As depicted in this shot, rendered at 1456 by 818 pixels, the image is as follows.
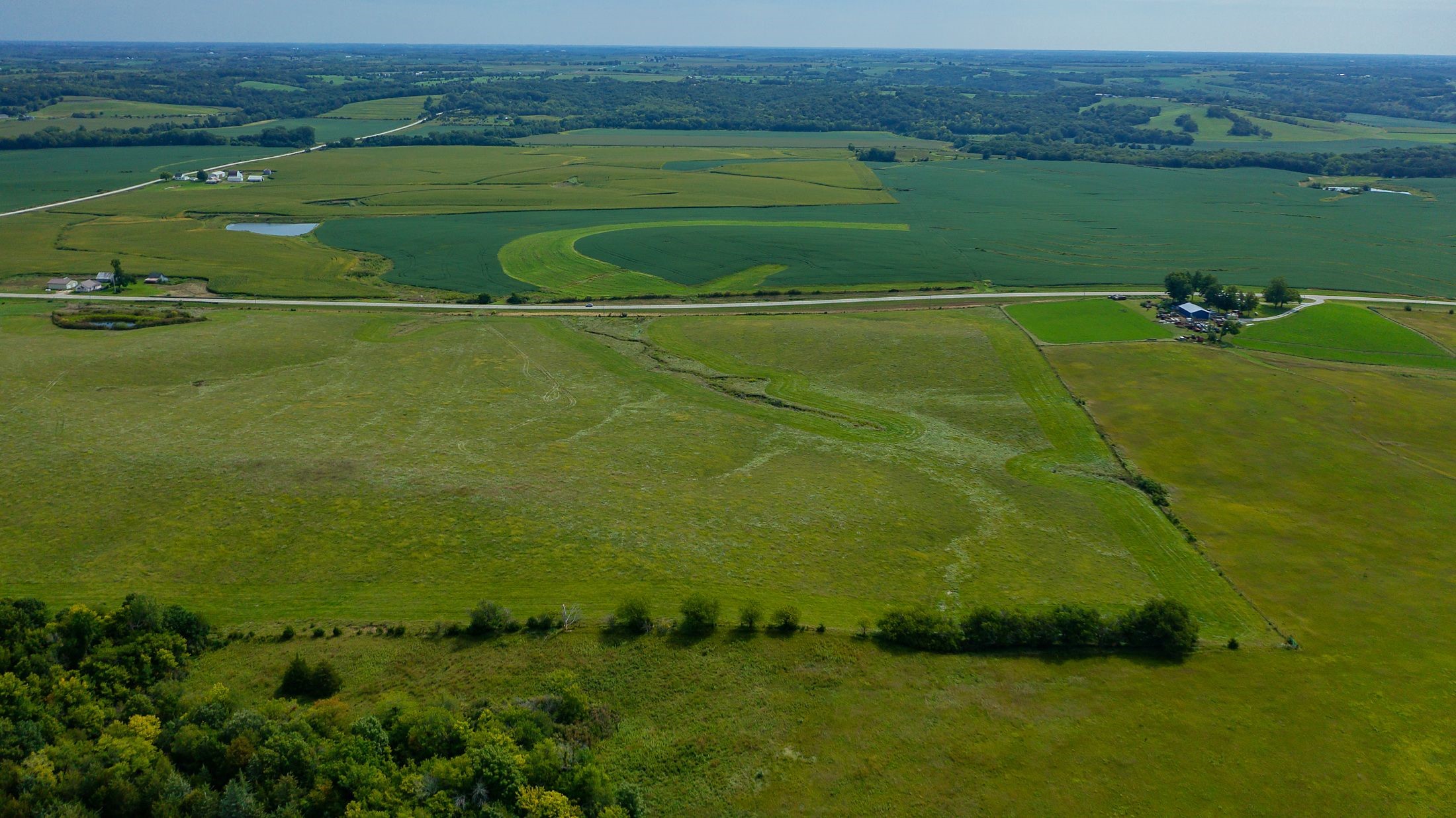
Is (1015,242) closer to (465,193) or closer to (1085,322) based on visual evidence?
(1085,322)

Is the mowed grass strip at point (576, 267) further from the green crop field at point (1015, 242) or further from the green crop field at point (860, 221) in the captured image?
the green crop field at point (1015, 242)

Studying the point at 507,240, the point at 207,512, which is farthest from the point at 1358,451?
the point at 507,240

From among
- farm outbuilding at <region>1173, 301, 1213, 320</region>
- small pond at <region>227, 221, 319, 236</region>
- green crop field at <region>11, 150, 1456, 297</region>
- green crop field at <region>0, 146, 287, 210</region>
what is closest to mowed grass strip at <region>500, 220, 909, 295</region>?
green crop field at <region>11, 150, 1456, 297</region>

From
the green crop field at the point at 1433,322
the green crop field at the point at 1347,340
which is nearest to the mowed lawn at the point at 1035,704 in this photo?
the green crop field at the point at 1347,340

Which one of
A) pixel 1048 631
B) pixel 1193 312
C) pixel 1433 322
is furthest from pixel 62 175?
pixel 1433 322

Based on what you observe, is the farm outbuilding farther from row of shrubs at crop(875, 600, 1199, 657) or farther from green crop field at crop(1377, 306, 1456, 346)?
row of shrubs at crop(875, 600, 1199, 657)

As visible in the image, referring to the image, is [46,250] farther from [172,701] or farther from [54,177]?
[172,701]
